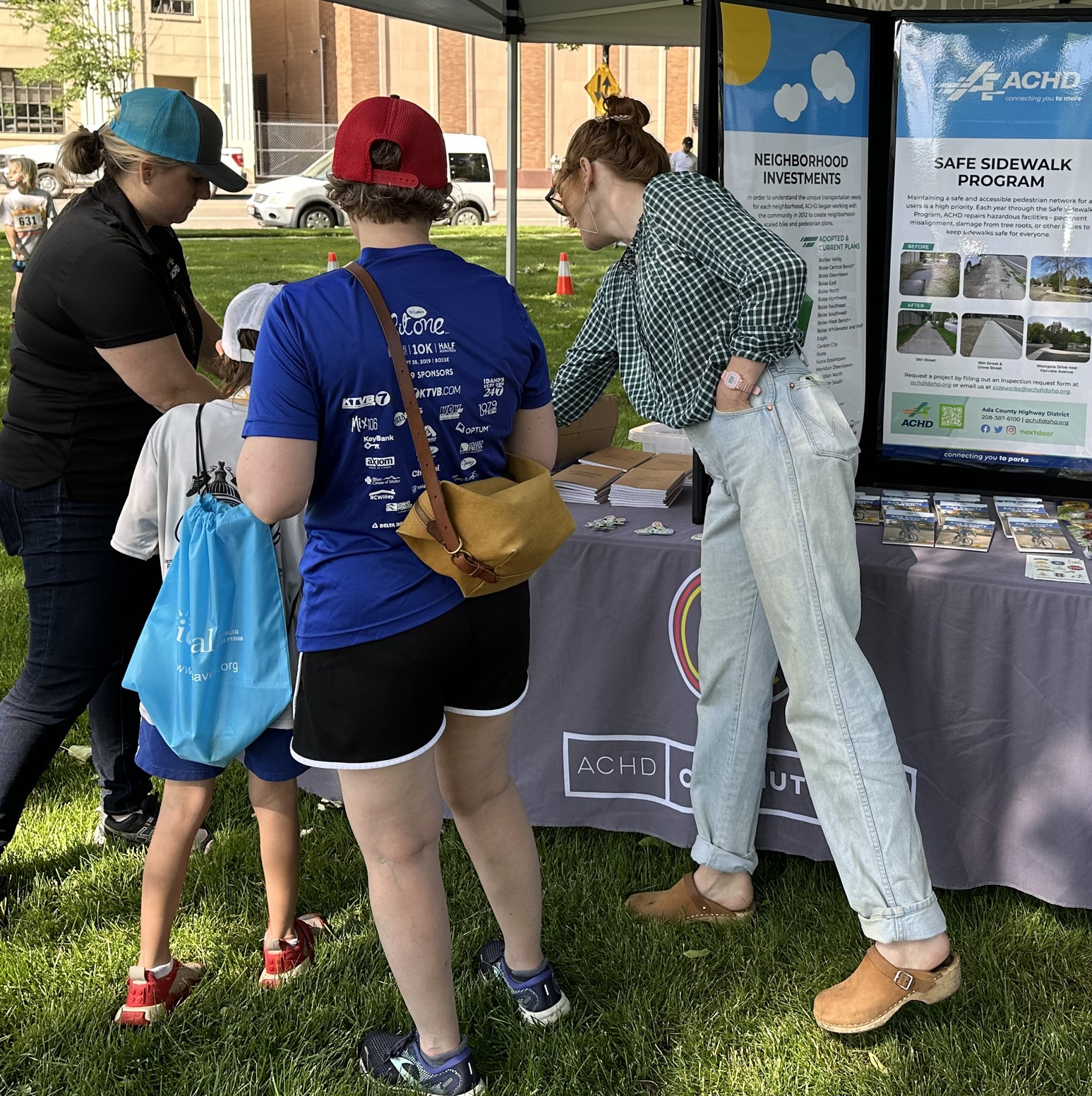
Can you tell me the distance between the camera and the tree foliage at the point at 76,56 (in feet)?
91.3

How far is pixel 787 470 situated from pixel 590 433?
1.35m

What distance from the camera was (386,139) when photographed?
1.74m

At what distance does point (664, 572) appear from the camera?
2832 millimetres

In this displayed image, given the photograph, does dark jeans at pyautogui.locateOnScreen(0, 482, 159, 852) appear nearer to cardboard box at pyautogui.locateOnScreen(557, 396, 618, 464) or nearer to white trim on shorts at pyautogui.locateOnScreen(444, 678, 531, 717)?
white trim on shorts at pyautogui.locateOnScreen(444, 678, 531, 717)

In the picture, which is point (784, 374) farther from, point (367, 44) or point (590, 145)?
point (367, 44)

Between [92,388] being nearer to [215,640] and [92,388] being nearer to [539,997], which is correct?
[215,640]

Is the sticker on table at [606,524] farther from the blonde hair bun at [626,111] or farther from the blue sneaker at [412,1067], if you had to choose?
the blue sneaker at [412,1067]

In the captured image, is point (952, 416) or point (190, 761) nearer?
point (190, 761)

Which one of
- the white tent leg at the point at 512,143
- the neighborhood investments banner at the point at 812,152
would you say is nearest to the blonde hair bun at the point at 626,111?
the neighborhood investments banner at the point at 812,152

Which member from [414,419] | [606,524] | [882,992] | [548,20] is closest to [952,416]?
[606,524]

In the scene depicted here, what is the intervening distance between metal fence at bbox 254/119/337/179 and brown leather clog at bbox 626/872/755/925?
1238 inches

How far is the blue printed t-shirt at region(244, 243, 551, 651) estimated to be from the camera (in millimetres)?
1726

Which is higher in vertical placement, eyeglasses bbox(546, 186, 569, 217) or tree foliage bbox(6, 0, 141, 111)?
tree foliage bbox(6, 0, 141, 111)

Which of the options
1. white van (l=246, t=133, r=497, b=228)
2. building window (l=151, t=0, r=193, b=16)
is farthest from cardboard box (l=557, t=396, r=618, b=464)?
building window (l=151, t=0, r=193, b=16)
